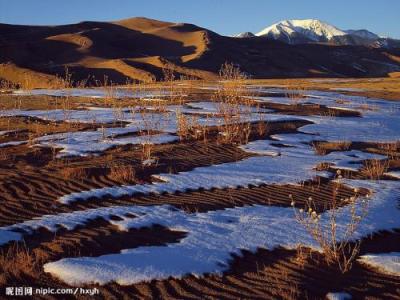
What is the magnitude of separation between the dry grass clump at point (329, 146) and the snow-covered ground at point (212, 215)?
0.65 ft

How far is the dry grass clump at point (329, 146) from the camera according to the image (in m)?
10.7

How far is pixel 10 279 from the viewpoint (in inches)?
195

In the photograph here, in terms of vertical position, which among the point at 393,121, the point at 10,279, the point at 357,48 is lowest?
the point at 10,279

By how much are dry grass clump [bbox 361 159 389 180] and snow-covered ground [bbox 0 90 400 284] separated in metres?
0.23

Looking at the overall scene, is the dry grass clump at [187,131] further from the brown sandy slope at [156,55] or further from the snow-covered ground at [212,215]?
the brown sandy slope at [156,55]

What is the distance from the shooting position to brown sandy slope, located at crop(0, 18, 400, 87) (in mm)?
43219

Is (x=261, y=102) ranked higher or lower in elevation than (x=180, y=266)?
higher

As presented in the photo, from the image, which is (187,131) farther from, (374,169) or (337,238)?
(337,238)

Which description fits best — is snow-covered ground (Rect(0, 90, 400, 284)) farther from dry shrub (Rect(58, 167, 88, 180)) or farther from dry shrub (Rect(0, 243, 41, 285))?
dry shrub (Rect(58, 167, 88, 180))

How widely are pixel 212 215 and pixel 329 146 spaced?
16.8ft

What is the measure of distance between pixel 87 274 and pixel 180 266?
859mm

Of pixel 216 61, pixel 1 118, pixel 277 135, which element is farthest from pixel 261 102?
pixel 216 61

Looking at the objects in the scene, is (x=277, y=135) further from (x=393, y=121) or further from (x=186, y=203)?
(x=186, y=203)

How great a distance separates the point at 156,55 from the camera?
63.4 meters
